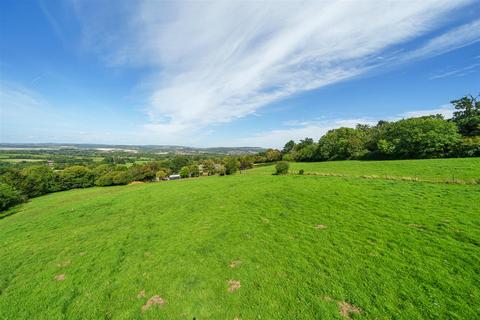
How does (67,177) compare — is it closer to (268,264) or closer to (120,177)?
(120,177)

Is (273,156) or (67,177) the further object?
(273,156)

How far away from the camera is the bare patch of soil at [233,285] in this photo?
8.01 m

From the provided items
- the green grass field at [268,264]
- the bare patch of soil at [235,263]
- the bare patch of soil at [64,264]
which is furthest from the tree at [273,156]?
the bare patch of soil at [64,264]

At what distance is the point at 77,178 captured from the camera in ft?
203

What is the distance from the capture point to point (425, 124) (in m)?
43.9

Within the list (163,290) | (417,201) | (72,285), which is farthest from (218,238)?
(417,201)

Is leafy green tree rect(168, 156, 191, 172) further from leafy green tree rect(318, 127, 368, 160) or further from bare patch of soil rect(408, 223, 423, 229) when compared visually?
bare patch of soil rect(408, 223, 423, 229)

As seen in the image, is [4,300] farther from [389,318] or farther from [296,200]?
[296,200]

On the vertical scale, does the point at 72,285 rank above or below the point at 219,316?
below

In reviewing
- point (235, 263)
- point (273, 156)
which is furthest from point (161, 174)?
point (235, 263)

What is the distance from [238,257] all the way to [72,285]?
322 inches

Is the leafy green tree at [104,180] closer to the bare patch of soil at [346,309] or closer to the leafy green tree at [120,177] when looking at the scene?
the leafy green tree at [120,177]

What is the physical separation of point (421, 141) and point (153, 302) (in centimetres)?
5682

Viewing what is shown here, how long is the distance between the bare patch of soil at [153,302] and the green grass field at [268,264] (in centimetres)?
4
